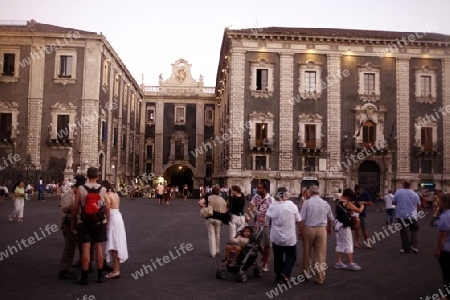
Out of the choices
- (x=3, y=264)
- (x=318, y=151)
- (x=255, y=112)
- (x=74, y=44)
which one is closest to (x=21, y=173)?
(x=74, y=44)

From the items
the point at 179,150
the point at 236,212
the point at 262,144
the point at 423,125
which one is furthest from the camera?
the point at 179,150

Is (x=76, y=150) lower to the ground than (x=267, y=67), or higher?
lower

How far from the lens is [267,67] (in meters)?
35.8

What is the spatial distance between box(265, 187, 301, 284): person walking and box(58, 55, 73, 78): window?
1235 inches

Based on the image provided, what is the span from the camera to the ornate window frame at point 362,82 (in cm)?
3688

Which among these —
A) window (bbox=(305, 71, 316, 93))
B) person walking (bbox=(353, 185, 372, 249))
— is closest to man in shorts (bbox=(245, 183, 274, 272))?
person walking (bbox=(353, 185, 372, 249))

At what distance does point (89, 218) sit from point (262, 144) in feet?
92.7

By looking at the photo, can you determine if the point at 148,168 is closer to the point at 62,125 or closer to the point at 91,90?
the point at 62,125

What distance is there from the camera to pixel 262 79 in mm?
35969

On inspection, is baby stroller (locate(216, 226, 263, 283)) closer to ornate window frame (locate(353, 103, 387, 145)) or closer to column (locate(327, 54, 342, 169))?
column (locate(327, 54, 342, 169))

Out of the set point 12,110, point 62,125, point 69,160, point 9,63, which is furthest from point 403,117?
point 9,63

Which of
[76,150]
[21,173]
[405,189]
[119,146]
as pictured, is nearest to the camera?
[405,189]

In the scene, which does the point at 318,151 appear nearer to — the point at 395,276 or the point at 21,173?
the point at 21,173

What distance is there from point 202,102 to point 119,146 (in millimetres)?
15583
